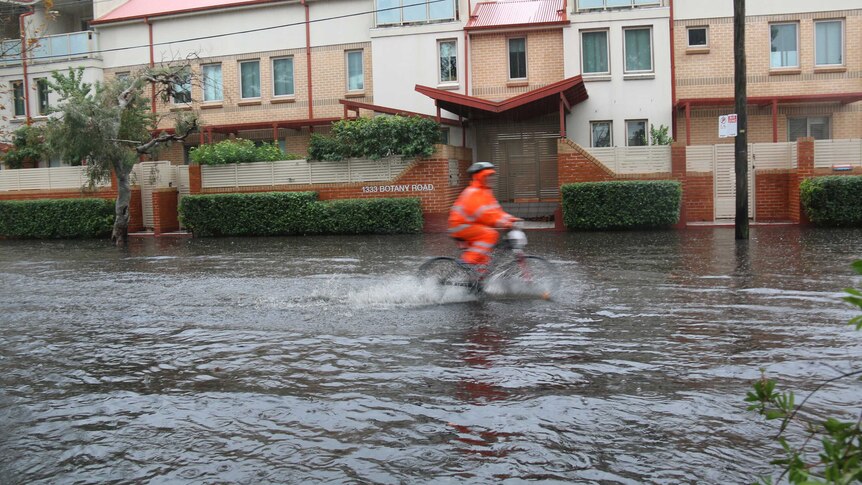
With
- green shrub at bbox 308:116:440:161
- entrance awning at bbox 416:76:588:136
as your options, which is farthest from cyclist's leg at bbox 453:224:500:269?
green shrub at bbox 308:116:440:161

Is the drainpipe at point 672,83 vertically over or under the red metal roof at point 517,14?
under

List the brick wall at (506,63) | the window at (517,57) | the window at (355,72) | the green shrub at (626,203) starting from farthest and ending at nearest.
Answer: the window at (355,72) → the window at (517,57) → the brick wall at (506,63) → the green shrub at (626,203)

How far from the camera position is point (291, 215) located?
2338cm

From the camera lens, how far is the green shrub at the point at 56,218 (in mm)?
→ 25703

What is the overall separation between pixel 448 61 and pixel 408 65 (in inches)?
54.0

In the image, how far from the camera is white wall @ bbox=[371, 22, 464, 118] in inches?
1075

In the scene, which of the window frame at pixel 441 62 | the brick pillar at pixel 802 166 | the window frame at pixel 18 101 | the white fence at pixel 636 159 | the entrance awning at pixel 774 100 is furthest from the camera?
the window frame at pixel 18 101

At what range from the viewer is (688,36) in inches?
1025

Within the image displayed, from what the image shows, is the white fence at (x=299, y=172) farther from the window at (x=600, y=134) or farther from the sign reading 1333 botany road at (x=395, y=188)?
the window at (x=600, y=134)

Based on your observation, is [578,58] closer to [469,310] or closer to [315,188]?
[315,188]

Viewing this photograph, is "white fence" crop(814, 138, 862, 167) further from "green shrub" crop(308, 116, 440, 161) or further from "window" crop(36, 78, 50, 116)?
"window" crop(36, 78, 50, 116)

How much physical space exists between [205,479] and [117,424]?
56.6 inches

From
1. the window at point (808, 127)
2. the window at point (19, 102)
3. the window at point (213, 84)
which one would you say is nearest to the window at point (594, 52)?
the window at point (808, 127)

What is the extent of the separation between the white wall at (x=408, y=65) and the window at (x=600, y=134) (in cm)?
461
